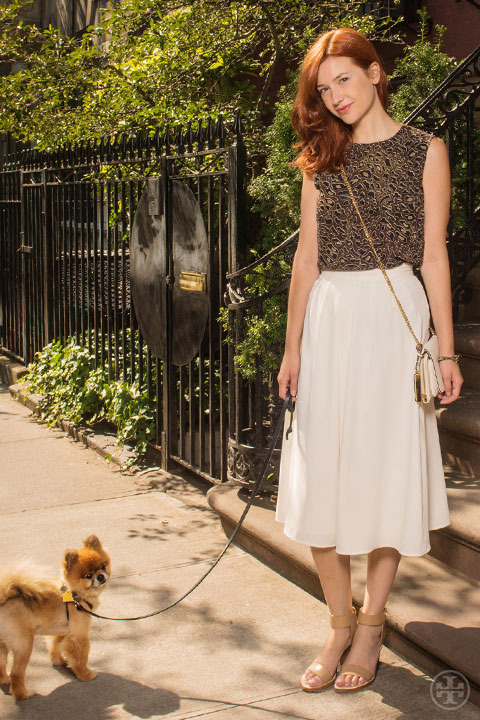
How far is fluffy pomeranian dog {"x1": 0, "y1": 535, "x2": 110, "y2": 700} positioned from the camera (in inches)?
124

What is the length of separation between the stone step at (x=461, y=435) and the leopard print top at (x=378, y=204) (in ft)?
4.09

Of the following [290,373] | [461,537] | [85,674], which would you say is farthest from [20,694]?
[461,537]

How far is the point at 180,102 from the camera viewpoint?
730 centimetres

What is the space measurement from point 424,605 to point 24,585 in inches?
61.3

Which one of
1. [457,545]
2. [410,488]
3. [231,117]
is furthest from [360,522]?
[231,117]

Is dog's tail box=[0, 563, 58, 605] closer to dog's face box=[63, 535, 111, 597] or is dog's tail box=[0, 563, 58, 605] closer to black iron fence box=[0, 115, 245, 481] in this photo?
dog's face box=[63, 535, 111, 597]

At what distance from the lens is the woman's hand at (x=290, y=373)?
10.5ft

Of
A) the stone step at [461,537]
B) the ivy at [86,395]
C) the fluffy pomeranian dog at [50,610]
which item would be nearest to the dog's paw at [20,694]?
the fluffy pomeranian dog at [50,610]

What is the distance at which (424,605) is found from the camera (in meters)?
3.38

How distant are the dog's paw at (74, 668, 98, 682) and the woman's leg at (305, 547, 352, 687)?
837mm

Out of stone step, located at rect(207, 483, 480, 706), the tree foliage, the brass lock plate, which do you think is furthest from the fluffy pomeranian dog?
the tree foliage

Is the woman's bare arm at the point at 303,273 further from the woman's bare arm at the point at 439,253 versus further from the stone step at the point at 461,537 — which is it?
the stone step at the point at 461,537

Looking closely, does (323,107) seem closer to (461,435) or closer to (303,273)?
(303,273)

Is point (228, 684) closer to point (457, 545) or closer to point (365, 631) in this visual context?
point (365, 631)
